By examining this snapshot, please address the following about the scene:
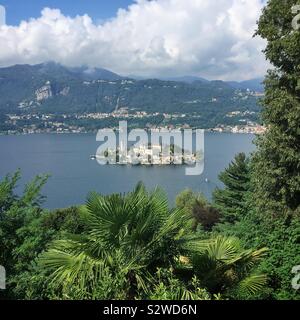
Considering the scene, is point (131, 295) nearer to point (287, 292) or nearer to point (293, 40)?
point (287, 292)

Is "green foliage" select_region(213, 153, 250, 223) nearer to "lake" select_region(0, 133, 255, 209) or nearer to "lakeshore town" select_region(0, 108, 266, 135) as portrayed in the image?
"lake" select_region(0, 133, 255, 209)

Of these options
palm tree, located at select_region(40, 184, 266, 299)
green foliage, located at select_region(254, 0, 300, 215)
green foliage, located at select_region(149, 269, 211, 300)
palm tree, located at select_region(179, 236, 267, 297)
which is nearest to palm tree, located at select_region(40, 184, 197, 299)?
palm tree, located at select_region(40, 184, 266, 299)

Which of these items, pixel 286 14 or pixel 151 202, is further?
pixel 286 14

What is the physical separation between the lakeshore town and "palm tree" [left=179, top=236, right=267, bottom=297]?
4833 inches

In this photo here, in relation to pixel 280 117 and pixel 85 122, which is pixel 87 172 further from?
pixel 85 122

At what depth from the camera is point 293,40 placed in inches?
287

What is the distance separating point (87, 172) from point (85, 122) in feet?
290

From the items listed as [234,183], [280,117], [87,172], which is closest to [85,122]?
[87,172]

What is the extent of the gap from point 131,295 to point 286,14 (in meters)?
5.96

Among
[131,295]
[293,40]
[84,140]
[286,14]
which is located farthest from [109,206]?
[84,140]

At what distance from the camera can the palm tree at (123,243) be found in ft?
11.7

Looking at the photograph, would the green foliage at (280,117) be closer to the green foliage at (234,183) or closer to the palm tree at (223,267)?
the palm tree at (223,267)

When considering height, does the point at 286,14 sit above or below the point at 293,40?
above

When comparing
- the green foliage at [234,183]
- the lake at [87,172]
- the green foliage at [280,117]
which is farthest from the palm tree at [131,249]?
the lake at [87,172]
